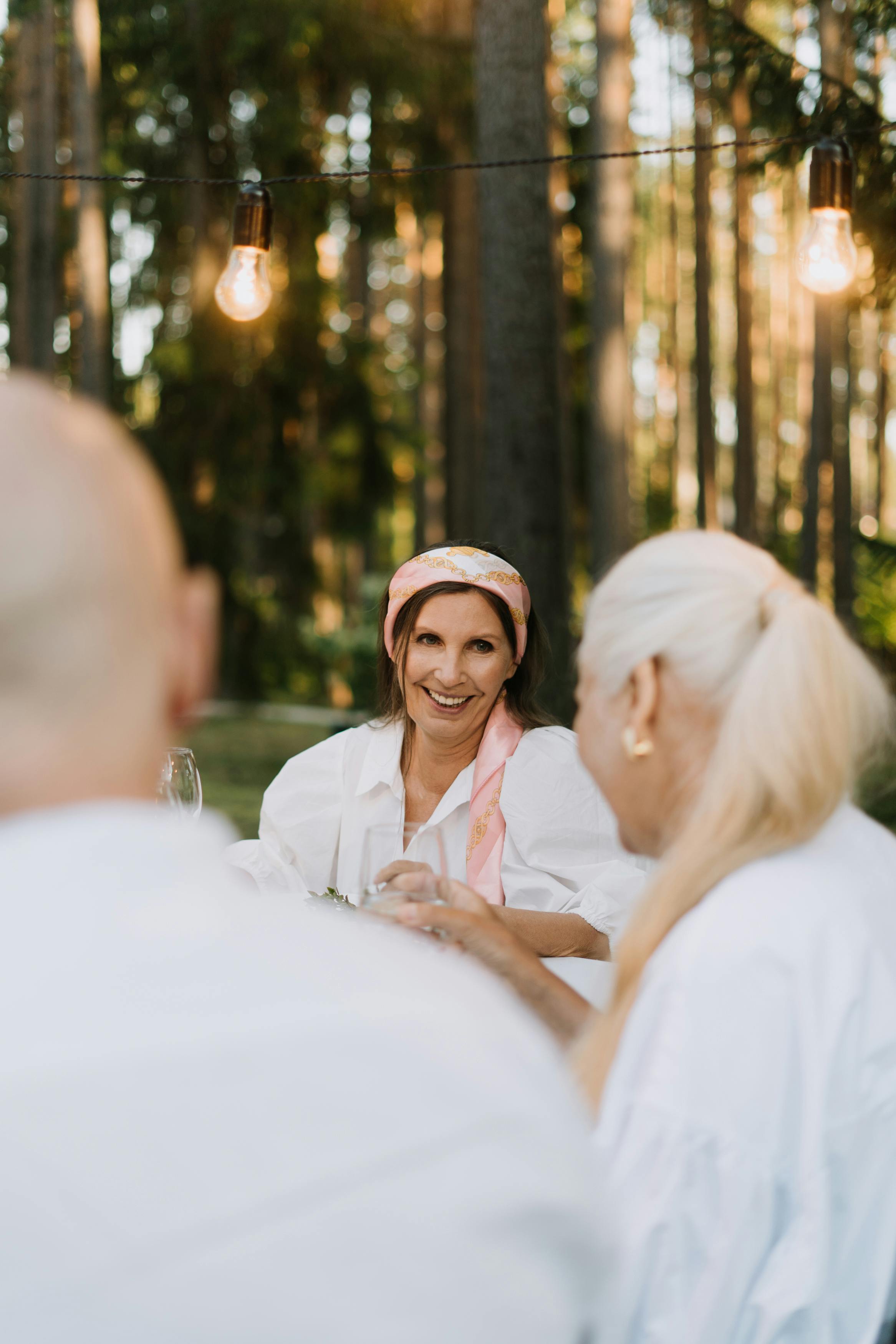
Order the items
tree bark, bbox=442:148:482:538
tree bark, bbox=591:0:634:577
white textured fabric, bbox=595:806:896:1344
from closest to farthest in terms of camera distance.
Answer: white textured fabric, bbox=595:806:896:1344 → tree bark, bbox=591:0:634:577 → tree bark, bbox=442:148:482:538

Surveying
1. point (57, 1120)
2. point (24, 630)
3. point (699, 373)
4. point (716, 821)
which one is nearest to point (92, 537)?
point (24, 630)

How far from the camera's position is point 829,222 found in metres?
4.77

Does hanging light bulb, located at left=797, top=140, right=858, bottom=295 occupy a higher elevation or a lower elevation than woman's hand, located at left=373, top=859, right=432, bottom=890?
higher

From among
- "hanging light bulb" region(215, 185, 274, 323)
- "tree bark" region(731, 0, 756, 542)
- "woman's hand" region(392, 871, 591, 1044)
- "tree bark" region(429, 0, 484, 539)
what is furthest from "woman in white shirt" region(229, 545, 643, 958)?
"tree bark" region(731, 0, 756, 542)

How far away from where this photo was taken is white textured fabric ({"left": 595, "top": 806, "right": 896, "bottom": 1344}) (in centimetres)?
115

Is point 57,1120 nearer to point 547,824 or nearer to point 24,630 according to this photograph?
point 24,630

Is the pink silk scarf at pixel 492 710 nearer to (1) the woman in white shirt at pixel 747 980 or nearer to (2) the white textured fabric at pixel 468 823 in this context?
(2) the white textured fabric at pixel 468 823

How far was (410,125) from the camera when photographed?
14.3 meters

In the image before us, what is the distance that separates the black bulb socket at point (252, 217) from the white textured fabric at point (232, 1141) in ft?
16.0

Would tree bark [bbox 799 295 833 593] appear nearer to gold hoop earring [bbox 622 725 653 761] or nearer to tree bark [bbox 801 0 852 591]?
tree bark [bbox 801 0 852 591]

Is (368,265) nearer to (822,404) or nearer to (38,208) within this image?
(38,208)

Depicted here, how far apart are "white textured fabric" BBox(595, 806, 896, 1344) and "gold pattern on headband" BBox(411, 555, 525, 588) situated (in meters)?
1.68

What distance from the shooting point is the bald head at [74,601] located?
0.64 meters

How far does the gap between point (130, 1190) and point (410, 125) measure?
15.1 meters
